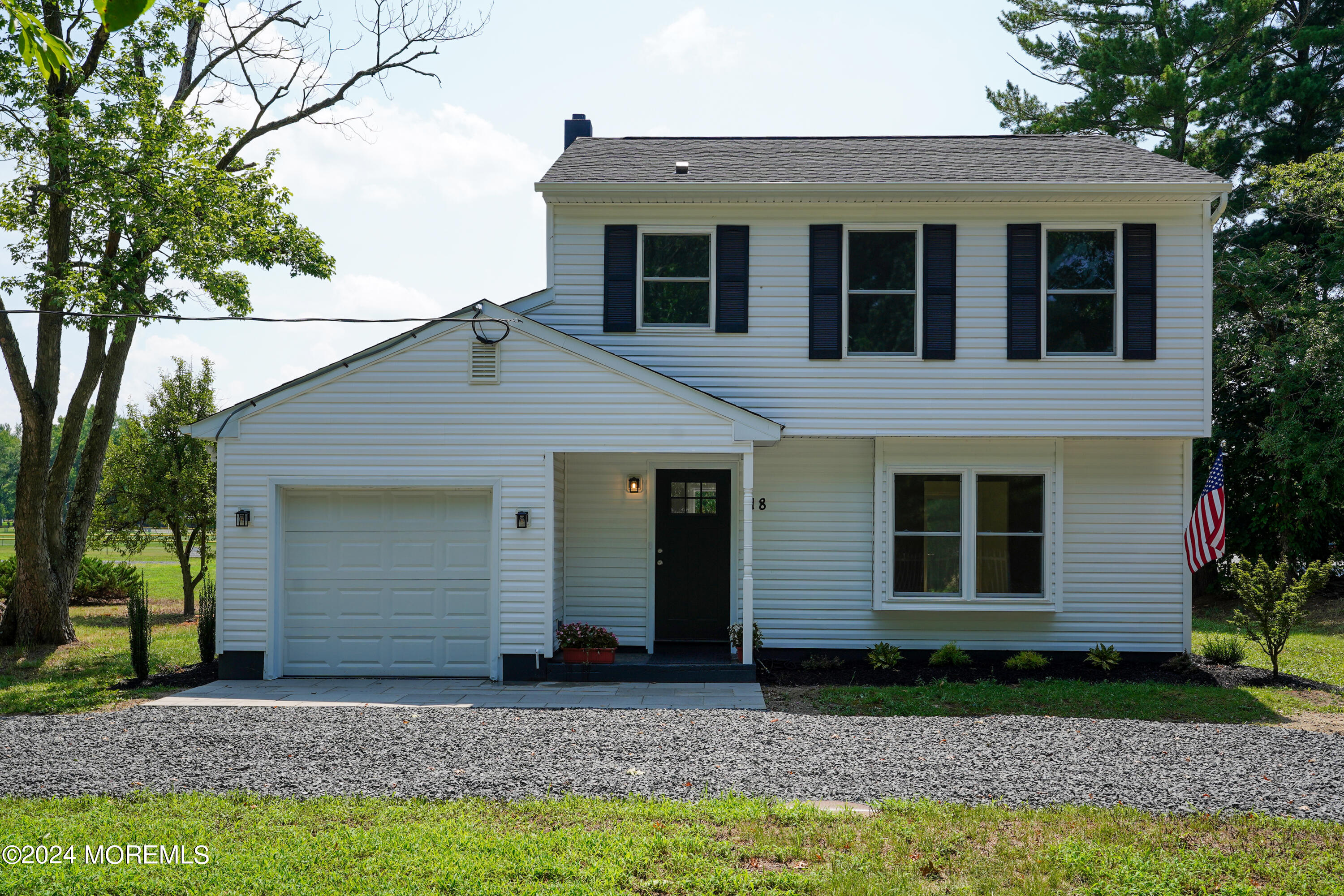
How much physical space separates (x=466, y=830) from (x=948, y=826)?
260 centimetres

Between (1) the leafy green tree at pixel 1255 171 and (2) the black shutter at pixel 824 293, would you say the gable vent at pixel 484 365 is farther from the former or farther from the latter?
(1) the leafy green tree at pixel 1255 171

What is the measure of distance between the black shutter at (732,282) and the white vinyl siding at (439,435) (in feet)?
5.63

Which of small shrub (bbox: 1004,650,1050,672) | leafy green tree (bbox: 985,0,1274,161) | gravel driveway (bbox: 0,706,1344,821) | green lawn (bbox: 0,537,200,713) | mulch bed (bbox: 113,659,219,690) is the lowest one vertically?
green lawn (bbox: 0,537,200,713)

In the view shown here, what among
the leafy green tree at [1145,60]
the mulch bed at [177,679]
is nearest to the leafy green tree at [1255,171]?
the leafy green tree at [1145,60]

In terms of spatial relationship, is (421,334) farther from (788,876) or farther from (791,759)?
(788,876)

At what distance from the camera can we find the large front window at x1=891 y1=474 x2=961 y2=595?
11.0 meters

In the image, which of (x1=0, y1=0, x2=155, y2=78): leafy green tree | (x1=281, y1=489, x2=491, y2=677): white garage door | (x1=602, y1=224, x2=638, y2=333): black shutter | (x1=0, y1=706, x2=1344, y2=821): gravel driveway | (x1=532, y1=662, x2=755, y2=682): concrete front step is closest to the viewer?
(x1=0, y1=0, x2=155, y2=78): leafy green tree

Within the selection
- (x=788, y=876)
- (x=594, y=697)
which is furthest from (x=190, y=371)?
(x=788, y=876)

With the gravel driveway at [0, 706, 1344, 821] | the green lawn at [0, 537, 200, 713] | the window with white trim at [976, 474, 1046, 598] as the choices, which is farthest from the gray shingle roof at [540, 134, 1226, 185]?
the green lawn at [0, 537, 200, 713]

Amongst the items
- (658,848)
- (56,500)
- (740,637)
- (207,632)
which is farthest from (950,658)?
(56,500)

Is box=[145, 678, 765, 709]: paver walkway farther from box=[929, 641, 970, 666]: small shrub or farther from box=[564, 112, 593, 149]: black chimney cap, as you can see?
box=[564, 112, 593, 149]: black chimney cap

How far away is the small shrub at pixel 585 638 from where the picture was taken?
1001 centimetres

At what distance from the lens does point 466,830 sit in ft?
15.9

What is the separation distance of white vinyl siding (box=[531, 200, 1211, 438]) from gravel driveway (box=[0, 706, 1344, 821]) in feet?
13.3
